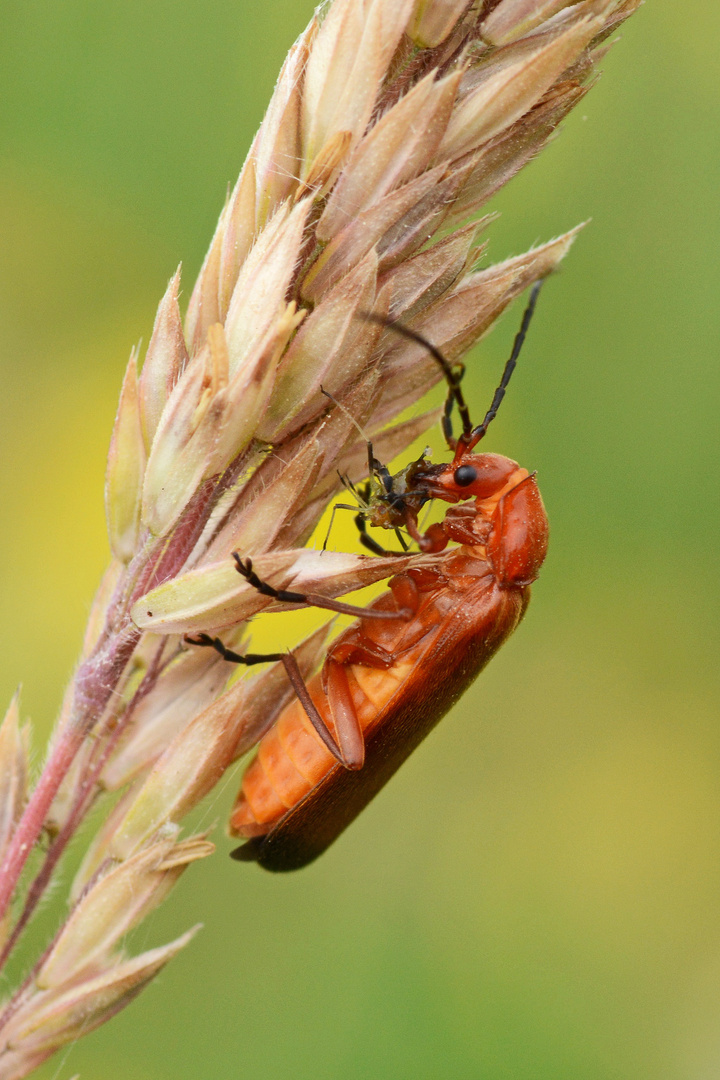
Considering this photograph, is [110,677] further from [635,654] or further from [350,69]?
[635,654]

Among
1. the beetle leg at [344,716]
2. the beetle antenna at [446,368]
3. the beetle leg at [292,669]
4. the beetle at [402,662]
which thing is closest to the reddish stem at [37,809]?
the beetle leg at [292,669]

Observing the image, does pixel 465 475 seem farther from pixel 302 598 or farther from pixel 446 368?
pixel 302 598

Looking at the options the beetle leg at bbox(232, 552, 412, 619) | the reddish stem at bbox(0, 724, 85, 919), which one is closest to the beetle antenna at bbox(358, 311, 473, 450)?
the beetle leg at bbox(232, 552, 412, 619)

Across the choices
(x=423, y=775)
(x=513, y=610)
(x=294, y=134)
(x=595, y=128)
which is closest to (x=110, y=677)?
(x=294, y=134)

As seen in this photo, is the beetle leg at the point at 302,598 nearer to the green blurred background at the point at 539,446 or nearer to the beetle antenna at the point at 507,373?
the beetle antenna at the point at 507,373

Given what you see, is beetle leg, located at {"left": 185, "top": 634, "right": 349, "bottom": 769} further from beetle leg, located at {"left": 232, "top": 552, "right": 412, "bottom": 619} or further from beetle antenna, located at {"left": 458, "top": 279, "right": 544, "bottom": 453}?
beetle antenna, located at {"left": 458, "top": 279, "right": 544, "bottom": 453}

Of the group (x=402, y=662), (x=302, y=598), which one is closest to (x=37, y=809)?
(x=302, y=598)

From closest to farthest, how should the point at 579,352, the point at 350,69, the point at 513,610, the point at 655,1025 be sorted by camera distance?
the point at 350,69
the point at 513,610
the point at 655,1025
the point at 579,352
